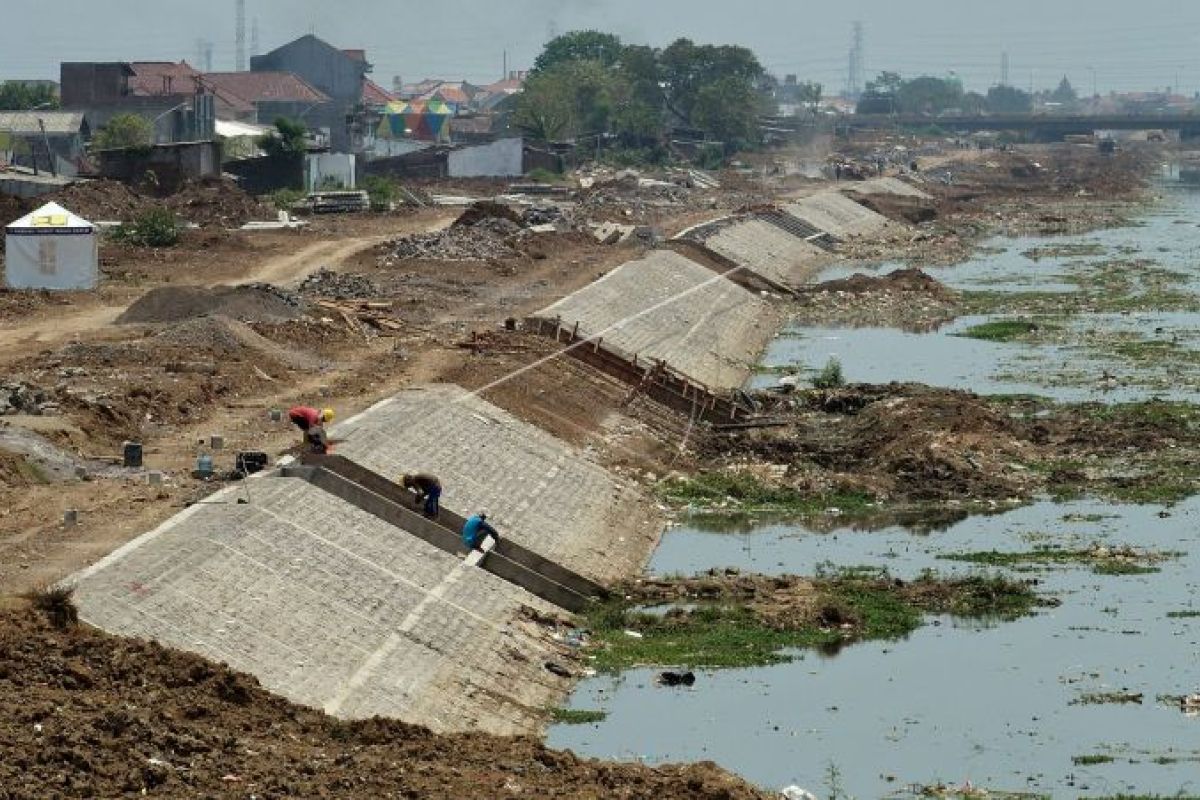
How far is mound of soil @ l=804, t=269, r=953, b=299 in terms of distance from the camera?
2906 inches

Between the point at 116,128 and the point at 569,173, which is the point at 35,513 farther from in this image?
the point at 569,173

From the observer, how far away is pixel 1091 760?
24.8m

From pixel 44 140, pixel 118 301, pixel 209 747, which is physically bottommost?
pixel 118 301

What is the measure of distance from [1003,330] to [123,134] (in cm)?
4587

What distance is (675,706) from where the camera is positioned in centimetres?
2695

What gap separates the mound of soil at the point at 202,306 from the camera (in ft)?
158

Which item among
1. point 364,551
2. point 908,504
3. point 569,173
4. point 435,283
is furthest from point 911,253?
point 364,551

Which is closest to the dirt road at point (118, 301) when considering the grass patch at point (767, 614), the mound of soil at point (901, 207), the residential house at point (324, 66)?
the grass patch at point (767, 614)

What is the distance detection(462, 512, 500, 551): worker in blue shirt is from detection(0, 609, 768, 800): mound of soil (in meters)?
9.78

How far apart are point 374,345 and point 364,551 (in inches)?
735

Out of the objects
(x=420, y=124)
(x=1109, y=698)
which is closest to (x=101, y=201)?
(x=1109, y=698)

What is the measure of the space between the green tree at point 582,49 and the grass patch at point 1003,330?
4793 inches

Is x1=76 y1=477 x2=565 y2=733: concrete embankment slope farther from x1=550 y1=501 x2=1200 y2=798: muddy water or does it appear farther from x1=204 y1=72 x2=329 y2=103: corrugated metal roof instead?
x1=204 y1=72 x2=329 y2=103: corrugated metal roof

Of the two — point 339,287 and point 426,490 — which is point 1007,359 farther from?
point 426,490
